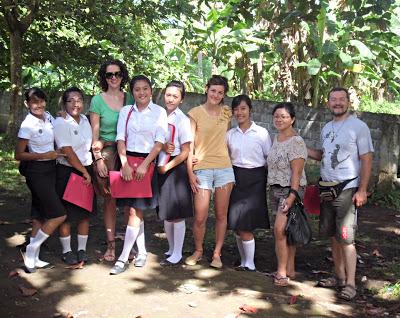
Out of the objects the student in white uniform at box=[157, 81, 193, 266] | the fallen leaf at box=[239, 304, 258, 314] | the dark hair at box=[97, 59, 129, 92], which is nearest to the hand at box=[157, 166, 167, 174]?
the student in white uniform at box=[157, 81, 193, 266]

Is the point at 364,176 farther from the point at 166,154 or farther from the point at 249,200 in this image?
the point at 166,154

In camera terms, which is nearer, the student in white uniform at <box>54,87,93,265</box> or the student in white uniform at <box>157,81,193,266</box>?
the student in white uniform at <box>54,87,93,265</box>

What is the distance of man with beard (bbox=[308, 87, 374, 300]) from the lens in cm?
445

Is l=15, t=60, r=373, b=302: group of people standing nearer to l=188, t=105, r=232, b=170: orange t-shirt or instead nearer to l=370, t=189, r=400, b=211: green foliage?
l=188, t=105, r=232, b=170: orange t-shirt

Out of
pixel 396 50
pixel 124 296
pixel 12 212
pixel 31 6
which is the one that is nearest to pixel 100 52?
pixel 31 6

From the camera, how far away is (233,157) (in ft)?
16.4

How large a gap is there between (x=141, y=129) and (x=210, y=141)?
2.13 feet

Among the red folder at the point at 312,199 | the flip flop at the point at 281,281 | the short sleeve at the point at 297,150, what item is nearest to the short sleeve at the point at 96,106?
the short sleeve at the point at 297,150

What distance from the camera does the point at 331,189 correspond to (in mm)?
4543

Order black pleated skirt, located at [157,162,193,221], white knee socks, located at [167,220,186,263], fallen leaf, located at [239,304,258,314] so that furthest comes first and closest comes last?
white knee socks, located at [167,220,186,263] → black pleated skirt, located at [157,162,193,221] → fallen leaf, located at [239,304,258,314]

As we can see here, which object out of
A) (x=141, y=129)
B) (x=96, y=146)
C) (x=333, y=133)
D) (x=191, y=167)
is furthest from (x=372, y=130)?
(x=96, y=146)

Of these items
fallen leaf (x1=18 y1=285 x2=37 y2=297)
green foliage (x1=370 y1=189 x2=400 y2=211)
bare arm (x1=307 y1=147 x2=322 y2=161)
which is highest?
bare arm (x1=307 y1=147 x2=322 y2=161)

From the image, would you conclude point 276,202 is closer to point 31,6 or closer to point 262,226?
point 262,226

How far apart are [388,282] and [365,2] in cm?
265
